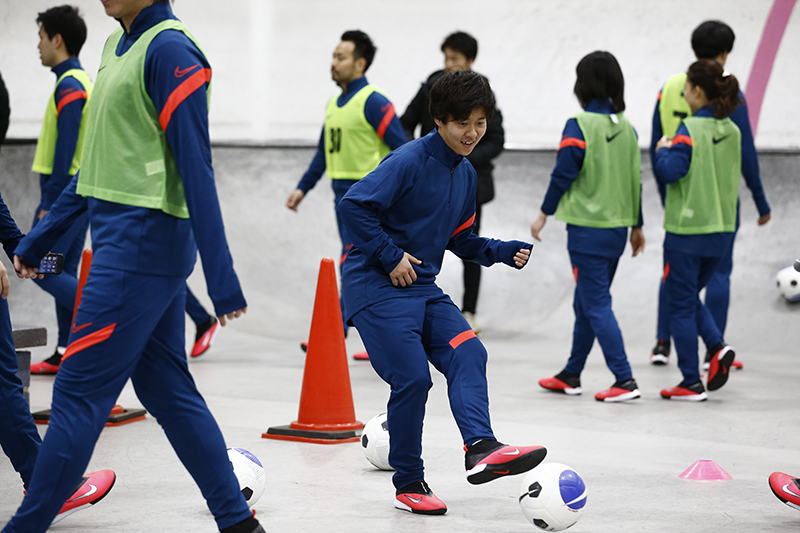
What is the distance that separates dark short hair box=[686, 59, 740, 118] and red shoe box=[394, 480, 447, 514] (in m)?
3.23

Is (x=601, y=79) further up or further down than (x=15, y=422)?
further up

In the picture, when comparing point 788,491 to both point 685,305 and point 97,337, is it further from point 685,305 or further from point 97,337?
point 685,305

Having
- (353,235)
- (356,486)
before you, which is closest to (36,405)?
(356,486)

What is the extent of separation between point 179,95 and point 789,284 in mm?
6476

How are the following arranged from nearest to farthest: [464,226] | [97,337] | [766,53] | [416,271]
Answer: [97,337] < [416,271] < [464,226] < [766,53]

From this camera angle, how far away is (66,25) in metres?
5.42

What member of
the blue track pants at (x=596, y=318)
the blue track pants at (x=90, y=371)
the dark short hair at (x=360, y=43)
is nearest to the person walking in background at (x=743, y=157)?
the blue track pants at (x=596, y=318)

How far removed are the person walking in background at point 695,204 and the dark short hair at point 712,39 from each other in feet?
2.87

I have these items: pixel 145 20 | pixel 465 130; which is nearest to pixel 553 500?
pixel 465 130

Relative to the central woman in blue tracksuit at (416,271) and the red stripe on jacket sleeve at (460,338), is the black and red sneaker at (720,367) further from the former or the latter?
the red stripe on jacket sleeve at (460,338)

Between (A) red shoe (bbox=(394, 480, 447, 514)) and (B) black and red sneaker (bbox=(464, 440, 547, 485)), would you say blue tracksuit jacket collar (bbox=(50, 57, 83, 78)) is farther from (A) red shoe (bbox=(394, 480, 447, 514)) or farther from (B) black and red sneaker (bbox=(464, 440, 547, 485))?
(B) black and red sneaker (bbox=(464, 440, 547, 485))

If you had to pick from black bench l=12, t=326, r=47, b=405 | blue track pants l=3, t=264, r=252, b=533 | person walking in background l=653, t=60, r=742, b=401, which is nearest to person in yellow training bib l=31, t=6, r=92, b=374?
black bench l=12, t=326, r=47, b=405

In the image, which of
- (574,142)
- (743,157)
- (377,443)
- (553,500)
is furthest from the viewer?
(743,157)

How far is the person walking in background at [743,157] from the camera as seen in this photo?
19.6 feet
